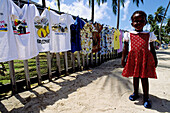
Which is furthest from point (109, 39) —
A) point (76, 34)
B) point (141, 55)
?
point (141, 55)

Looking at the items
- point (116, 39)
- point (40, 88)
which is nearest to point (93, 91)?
point (40, 88)

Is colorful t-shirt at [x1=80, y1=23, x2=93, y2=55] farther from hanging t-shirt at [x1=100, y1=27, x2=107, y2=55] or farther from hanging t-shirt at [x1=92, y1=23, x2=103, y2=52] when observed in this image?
hanging t-shirt at [x1=100, y1=27, x2=107, y2=55]

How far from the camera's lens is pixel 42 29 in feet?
9.38

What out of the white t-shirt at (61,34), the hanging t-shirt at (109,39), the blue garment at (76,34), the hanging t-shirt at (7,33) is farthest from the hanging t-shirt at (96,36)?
the hanging t-shirt at (7,33)

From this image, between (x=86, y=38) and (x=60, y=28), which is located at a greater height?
(x=60, y=28)

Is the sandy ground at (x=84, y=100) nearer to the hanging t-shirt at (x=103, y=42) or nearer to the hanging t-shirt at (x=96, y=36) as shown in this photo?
the hanging t-shirt at (x=96, y=36)

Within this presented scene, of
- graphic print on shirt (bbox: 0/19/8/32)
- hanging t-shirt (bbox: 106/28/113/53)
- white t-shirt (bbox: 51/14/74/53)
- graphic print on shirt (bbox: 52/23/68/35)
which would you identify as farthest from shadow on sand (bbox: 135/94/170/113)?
hanging t-shirt (bbox: 106/28/113/53)

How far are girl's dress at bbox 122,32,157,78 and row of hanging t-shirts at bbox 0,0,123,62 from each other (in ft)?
7.28

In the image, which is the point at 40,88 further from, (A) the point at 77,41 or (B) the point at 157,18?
(B) the point at 157,18

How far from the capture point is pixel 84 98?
2.37 metres

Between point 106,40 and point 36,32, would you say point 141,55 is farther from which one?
point 106,40

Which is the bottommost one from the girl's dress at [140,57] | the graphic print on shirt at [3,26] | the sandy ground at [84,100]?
Result: the sandy ground at [84,100]

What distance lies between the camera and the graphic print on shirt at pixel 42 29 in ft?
9.10

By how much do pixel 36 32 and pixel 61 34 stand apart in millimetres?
881
